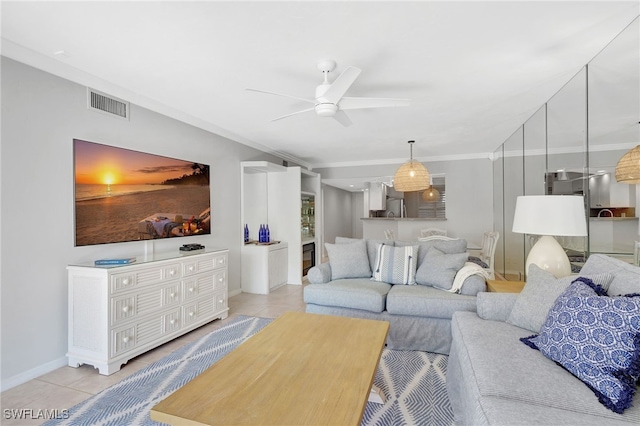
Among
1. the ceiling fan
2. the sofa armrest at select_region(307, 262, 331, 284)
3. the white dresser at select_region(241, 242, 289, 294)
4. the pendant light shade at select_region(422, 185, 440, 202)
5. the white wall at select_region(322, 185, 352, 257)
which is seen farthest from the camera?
the white wall at select_region(322, 185, 352, 257)

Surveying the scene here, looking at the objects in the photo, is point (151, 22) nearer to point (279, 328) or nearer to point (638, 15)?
point (279, 328)

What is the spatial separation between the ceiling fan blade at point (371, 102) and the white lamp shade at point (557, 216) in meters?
1.24

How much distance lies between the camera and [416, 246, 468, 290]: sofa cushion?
292cm

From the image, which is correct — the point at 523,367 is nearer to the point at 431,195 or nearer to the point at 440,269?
the point at 440,269

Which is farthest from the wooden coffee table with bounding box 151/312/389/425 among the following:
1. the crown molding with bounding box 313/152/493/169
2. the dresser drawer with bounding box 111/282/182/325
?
the crown molding with bounding box 313/152/493/169

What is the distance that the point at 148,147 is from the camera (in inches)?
127

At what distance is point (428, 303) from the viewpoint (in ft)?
8.95

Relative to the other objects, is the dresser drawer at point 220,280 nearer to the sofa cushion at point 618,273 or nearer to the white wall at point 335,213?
the sofa cushion at point 618,273

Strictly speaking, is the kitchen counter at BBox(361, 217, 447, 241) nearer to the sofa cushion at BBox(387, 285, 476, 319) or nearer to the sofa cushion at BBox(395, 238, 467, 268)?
the sofa cushion at BBox(395, 238, 467, 268)

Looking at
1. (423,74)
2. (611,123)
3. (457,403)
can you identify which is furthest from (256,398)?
(611,123)

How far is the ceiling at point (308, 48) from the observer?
5.59 feet

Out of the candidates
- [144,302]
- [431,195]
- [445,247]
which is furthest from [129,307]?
[431,195]

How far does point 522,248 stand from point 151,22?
14.2 feet

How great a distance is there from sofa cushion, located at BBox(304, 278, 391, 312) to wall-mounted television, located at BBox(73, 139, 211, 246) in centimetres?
178
